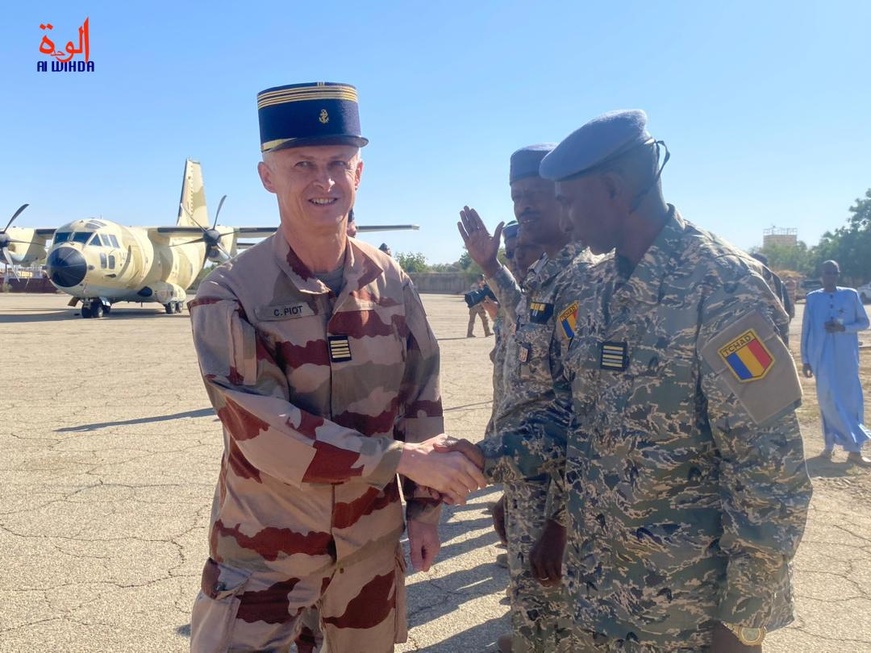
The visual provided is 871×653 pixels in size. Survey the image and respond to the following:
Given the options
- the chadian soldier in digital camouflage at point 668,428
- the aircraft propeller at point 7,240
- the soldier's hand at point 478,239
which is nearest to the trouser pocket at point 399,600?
the chadian soldier in digital camouflage at point 668,428

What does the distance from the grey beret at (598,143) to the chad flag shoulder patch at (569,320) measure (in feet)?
1.60

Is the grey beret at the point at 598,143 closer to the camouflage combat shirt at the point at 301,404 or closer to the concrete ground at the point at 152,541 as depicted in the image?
the camouflage combat shirt at the point at 301,404

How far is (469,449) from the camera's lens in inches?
83.0

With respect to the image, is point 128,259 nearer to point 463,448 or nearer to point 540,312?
point 540,312

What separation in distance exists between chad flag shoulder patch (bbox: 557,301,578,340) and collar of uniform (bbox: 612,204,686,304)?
0.32 meters

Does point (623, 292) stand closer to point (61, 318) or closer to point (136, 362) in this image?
point (136, 362)

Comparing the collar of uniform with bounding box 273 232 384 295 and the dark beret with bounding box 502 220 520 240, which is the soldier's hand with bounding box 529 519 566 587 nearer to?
the collar of uniform with bounding box 273 232 384 295

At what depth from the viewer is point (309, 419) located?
74.5 inches

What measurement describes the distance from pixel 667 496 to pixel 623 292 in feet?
1.77

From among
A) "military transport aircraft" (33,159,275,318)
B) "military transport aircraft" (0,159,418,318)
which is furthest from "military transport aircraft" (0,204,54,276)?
"military transport aircraft" (33,159,275,318)

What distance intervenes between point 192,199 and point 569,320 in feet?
106

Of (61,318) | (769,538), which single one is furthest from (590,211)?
(61,318)

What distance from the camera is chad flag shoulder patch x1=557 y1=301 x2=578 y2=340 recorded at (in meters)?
2.21

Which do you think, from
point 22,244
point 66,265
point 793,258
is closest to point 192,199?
point 22,244
